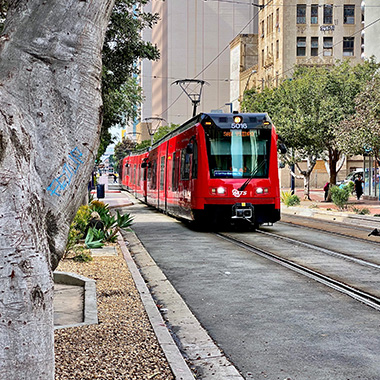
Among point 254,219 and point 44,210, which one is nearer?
point 44,210

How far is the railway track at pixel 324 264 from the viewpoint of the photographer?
9.32 metres

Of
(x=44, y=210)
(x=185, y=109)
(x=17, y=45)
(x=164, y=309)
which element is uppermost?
(x=185, y=109)

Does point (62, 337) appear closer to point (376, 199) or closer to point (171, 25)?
point (376, 199)

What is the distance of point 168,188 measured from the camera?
24828 millimetres

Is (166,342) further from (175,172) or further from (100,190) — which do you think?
(100,190)

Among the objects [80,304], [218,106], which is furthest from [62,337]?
[218,106]

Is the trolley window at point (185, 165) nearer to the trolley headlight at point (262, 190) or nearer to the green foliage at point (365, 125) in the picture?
the trolley headlight at point (262, 190)

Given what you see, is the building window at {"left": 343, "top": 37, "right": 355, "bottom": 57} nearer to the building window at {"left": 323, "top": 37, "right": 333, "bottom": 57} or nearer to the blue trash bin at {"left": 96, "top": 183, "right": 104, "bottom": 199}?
the building window at {"left": 323, "top": 37, "right": 333, "bottom": 57}

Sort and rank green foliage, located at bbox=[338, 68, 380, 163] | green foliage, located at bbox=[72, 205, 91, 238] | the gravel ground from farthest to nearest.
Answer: green foliage, located at bbox=[338, 68, 380, 163] < green foliage, located at bbox=[72, 205, 91, 238] < the gravel ground

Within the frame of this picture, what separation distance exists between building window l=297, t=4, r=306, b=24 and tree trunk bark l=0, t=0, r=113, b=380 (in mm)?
68135

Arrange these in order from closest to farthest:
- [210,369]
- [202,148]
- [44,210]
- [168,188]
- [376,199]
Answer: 1. [44,210]
2. [210,369]
3. [202,148]
4. [168,188]
5. [376,199]

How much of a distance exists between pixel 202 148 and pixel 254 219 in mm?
2395

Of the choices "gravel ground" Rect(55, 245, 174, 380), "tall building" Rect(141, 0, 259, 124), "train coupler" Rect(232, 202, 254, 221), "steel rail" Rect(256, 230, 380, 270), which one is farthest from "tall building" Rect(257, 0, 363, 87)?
"gravel ground" Rect(55, 245, 174, 380)

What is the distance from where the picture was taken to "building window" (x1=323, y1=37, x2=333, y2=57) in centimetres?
6944
